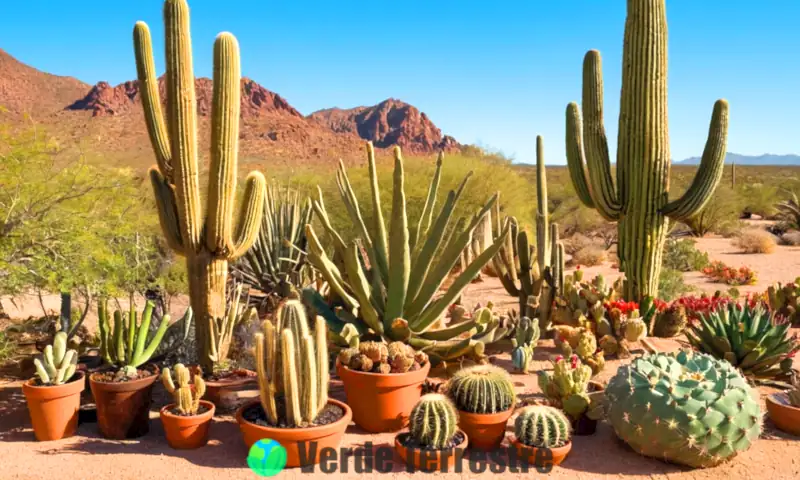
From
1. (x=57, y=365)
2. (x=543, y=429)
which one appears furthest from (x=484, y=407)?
(x=57, y=365)

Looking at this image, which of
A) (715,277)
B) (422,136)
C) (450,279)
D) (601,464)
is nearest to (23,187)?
(601,464)

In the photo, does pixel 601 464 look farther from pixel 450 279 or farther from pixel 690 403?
pixel 450 279

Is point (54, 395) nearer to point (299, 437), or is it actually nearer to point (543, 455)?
point (299, 437)

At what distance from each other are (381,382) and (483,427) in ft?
2.72

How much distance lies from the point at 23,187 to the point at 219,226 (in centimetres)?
303

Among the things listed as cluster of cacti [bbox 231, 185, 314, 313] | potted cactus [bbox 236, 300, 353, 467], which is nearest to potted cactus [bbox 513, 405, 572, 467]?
potted cactus [bbox 236, 300, 353, 467]

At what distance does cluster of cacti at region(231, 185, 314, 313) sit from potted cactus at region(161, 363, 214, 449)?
14.6 ft

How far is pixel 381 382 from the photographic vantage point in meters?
4.91

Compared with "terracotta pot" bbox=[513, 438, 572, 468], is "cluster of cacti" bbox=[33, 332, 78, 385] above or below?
above

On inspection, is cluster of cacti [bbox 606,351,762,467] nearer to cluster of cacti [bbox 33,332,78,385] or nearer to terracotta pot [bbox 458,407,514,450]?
terracotta pot [bbox 458,407,514,450]

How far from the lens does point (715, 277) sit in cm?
1477

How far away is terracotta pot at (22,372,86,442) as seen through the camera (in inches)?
192

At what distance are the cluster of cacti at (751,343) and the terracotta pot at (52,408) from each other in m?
5.73

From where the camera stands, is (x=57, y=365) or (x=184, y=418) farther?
(x=57, y=365)
